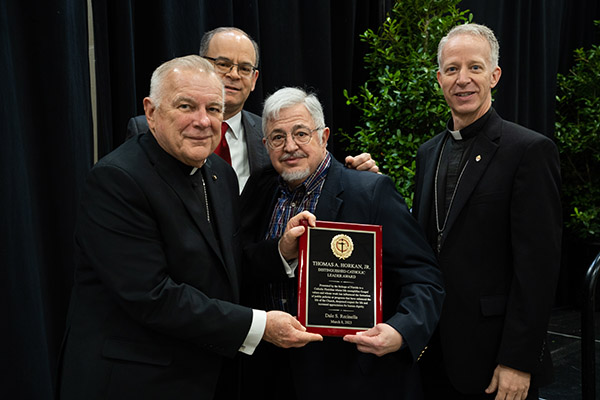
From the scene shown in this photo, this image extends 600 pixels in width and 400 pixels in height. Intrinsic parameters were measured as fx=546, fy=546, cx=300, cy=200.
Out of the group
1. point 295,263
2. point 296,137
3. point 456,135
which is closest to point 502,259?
point 456,135

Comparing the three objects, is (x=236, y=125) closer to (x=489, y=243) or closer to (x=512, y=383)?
(x=489, y=243)

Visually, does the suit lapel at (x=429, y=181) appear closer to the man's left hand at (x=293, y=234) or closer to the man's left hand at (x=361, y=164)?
the man's left hand at (x=361, y=164)

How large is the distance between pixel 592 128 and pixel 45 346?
16.8ft

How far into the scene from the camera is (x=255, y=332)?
1637mm

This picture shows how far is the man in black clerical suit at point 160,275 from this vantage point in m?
1.53

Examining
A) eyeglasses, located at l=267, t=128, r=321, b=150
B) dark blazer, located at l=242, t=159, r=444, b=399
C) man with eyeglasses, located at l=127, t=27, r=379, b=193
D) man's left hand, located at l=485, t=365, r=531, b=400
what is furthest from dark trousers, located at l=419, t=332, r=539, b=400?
man with eyeglasses, located at l=127, t=27, r=379, b=193

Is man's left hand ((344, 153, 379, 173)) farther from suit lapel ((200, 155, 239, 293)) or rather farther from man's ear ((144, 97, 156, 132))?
man's ear ((144, 97, 156, 132))

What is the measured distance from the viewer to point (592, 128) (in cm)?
536

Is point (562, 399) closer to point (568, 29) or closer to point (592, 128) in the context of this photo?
point (592, 128)

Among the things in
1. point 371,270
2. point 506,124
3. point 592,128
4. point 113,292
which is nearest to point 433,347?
point 371,270

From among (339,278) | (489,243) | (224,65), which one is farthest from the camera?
(224,65)

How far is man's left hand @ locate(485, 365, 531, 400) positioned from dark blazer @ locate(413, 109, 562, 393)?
34mm

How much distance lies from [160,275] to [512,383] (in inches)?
50.0

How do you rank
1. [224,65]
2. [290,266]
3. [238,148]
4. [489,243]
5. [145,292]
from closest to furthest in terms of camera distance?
[145,292] < [290,266] < [489,243] < [224,65] < [238,148]
